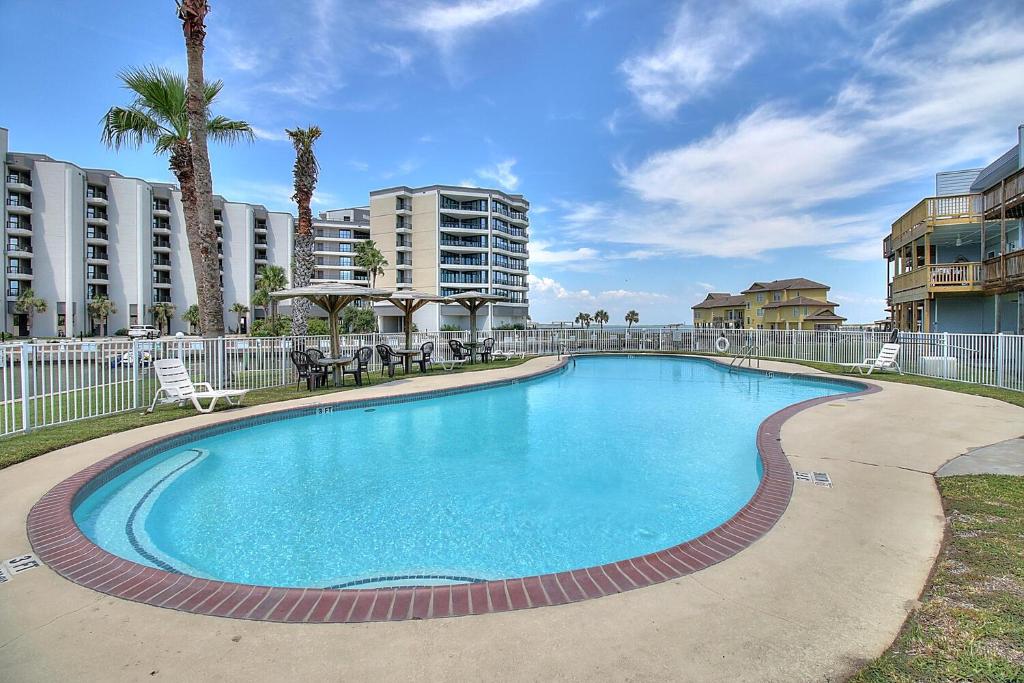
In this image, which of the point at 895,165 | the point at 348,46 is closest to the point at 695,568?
the point at 348,46

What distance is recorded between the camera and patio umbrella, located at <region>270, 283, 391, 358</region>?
1108 centimetres

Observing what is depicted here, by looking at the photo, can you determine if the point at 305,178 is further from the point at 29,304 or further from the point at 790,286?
the point at 790,286

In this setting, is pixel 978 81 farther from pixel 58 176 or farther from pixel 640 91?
pixel 58 176

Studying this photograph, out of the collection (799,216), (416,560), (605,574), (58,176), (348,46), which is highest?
(58,176)

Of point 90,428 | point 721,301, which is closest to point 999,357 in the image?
point 90,428

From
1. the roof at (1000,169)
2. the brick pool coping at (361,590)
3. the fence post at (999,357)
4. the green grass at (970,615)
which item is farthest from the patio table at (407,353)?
the roof at (1000,169)

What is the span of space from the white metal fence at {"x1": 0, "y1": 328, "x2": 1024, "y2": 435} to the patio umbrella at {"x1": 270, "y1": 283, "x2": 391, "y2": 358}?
3.29 ft

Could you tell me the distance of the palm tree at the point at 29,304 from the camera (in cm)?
4506

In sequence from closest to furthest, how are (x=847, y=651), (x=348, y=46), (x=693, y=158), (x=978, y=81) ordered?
1. (x=847, y=651)
2. (x=978, y=81)
3. (x=348, y=46)
4. (x=693, y=158)

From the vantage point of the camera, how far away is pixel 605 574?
2697 mm

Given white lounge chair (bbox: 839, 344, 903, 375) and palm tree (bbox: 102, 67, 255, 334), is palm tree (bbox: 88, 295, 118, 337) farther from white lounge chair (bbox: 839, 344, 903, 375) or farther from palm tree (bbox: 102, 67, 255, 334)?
white lounge chair (bbox: 839, 344, 903, 375)

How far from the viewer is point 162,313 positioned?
54562 millimetres

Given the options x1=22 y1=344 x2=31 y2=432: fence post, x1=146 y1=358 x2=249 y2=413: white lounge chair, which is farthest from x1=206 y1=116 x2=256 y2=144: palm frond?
x1=22 y1=344 x2=31 y2=432: fence post

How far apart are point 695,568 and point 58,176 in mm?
68272
